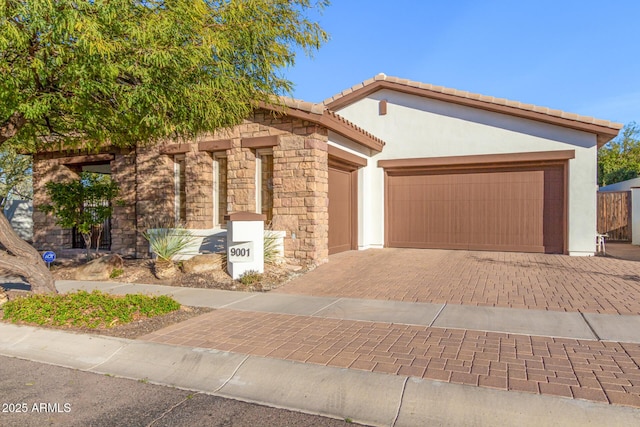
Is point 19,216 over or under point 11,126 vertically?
under

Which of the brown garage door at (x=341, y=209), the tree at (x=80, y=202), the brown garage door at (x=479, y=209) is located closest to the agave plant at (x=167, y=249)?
the tree at (x=80, y=202)

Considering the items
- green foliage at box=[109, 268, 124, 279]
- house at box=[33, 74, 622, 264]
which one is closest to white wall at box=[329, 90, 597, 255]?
house at box=[33, 74, 622, 264]

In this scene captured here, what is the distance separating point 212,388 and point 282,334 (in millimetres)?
1376

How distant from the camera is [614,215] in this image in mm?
16438

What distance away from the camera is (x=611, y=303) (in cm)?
671

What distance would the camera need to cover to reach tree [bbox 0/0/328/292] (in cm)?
545

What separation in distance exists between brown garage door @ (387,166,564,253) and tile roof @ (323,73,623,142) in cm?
140

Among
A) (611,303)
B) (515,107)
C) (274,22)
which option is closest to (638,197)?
(515,107)

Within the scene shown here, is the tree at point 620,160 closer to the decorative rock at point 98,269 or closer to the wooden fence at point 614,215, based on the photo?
the wooden fence at point 614,215

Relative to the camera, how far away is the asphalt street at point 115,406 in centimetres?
360

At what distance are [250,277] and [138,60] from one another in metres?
4.69

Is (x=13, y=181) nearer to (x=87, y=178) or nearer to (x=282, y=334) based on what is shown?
(x=87, y=178)

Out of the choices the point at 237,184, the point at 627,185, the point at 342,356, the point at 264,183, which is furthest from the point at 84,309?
the point at 627,185

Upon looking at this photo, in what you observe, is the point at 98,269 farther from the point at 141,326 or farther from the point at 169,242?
the point at 141,326
